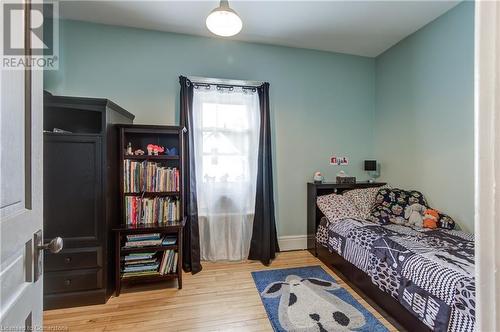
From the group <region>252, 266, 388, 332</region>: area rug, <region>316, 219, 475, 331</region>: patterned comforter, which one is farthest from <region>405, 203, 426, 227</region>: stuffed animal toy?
<region>252, 266, 388, 332</region>: area rug

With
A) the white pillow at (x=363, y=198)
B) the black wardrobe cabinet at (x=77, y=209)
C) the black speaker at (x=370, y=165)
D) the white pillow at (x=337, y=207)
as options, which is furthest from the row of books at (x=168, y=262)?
the black speaker at (x=370, y=165)

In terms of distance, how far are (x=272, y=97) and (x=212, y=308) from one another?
2424 millimetres

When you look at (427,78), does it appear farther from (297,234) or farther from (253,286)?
(253,286)

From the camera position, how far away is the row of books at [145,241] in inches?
87.5

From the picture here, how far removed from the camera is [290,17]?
8.30 ft

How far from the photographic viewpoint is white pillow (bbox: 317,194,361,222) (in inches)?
107

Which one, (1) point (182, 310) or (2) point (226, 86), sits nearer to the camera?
(1) point (182, 310)

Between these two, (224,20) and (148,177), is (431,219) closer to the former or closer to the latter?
(224,20)

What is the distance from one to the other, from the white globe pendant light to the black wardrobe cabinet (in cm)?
112

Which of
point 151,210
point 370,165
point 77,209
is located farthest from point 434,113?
point 77,209

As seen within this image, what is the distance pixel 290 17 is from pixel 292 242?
2.66 metres

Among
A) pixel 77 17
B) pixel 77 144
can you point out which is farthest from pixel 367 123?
pixel 77 17

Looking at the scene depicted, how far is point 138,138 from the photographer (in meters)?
2.65

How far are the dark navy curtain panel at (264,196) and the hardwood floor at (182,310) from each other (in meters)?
0.47
